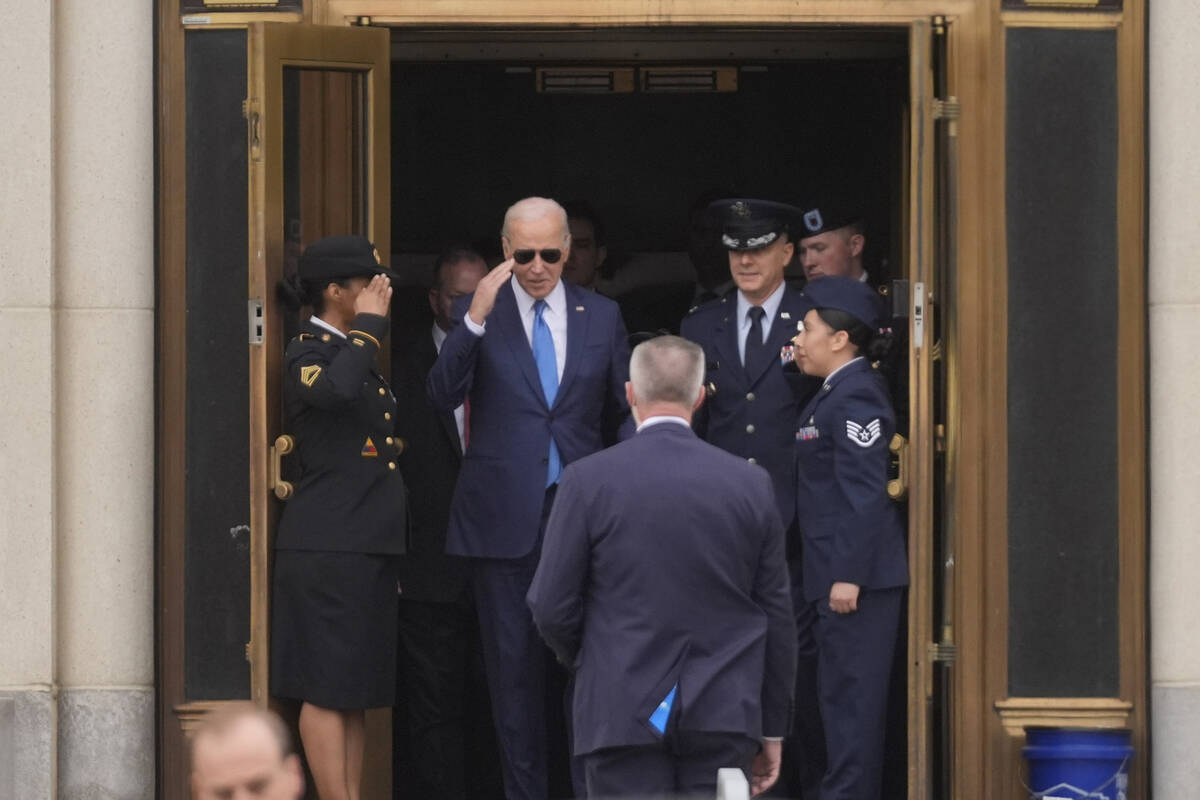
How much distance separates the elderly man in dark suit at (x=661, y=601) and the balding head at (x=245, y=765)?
141 cm

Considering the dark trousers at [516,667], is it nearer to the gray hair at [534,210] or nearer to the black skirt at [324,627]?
the black skirt at [324,627]

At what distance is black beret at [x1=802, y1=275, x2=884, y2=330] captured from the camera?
7.57 meters

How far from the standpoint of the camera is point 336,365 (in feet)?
22.9

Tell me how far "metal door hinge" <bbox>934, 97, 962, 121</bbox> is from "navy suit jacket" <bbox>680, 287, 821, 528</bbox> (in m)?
0.77

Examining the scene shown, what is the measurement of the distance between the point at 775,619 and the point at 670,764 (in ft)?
1.51

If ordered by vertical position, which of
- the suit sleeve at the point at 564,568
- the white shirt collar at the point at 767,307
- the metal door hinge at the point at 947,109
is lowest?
the suit sleeve at the point at 564,568

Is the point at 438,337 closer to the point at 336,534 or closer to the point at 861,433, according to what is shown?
the point at 336,534

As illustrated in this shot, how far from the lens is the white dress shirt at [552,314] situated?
25.1 ft

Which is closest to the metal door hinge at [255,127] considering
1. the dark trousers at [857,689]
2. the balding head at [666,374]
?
the balding head at [666,374]

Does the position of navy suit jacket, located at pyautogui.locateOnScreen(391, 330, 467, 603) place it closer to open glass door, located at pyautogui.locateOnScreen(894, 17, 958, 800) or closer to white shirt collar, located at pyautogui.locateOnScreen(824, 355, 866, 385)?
white shirt collar, located at pyautogui.locateOnScreen(824, 355, 866, 385)

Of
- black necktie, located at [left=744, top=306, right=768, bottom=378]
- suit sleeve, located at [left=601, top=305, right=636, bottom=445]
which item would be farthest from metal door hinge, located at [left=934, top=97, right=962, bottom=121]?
suit sleeve, located at [left=601, top=305, right=636, bottom=445]

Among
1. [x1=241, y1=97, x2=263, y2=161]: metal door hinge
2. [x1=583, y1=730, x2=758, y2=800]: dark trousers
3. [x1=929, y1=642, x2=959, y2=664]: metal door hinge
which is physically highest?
[x1=241, y1=97, x2=263, y2=161]: metal door hinge

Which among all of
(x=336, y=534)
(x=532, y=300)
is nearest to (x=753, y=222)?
(x=532, y=300)

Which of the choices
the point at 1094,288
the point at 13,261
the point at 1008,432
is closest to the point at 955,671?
the point at 1008,432
